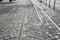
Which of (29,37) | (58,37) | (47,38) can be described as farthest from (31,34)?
(58,37)

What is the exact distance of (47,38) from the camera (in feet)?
13.6

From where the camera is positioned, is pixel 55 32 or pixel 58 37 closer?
pixel 58 37

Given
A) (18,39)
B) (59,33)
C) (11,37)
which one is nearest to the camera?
(18,39)

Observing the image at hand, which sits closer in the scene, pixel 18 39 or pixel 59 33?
pixel 18 39

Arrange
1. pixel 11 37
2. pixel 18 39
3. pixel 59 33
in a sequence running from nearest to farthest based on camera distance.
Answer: pixel 18 39 < pixel 11 37 < pixel 59 33

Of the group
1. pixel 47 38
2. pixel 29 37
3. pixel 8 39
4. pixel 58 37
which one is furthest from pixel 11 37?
pixel 58 37

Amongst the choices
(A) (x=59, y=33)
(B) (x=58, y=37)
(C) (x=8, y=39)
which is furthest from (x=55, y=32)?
(C) (x=8, y=39)

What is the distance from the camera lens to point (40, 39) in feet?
13.4

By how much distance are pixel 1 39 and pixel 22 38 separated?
685mm

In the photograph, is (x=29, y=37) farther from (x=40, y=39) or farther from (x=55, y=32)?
(x=55, y=32)

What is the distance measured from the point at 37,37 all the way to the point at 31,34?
0.36 metres

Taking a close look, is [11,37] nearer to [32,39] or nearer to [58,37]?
[32,39]

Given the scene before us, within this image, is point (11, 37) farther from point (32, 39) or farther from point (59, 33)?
point (59, 33)

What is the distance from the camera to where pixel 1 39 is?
13.6 ft
